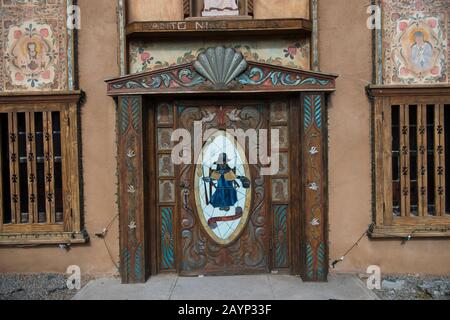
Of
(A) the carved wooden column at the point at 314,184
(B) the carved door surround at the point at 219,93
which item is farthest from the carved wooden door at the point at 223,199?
(A) the carved wooden column at the point at 314,184

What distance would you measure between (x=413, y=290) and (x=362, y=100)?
7.53ft

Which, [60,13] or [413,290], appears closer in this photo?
[413,290]

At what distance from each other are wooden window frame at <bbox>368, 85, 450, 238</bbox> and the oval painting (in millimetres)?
1592

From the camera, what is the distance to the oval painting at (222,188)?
5.55 metres

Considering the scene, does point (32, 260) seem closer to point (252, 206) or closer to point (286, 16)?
point (252, 206)

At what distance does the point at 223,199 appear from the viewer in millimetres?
5566

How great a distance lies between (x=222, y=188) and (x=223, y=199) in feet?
0.45

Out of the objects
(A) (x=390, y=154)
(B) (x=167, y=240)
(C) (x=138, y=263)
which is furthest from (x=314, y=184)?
(C) (x=138, y=263)

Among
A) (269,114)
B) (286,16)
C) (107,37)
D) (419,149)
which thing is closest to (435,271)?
(419,149)

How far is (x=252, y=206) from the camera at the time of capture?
559 cm

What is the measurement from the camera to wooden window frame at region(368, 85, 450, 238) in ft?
17.9

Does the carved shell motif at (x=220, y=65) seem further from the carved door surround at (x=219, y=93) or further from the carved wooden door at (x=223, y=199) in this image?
the carved wooden door at (x=223, y=199)

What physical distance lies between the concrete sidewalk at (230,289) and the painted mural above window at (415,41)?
2541mm

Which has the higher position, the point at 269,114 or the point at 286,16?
the point at 286,16
